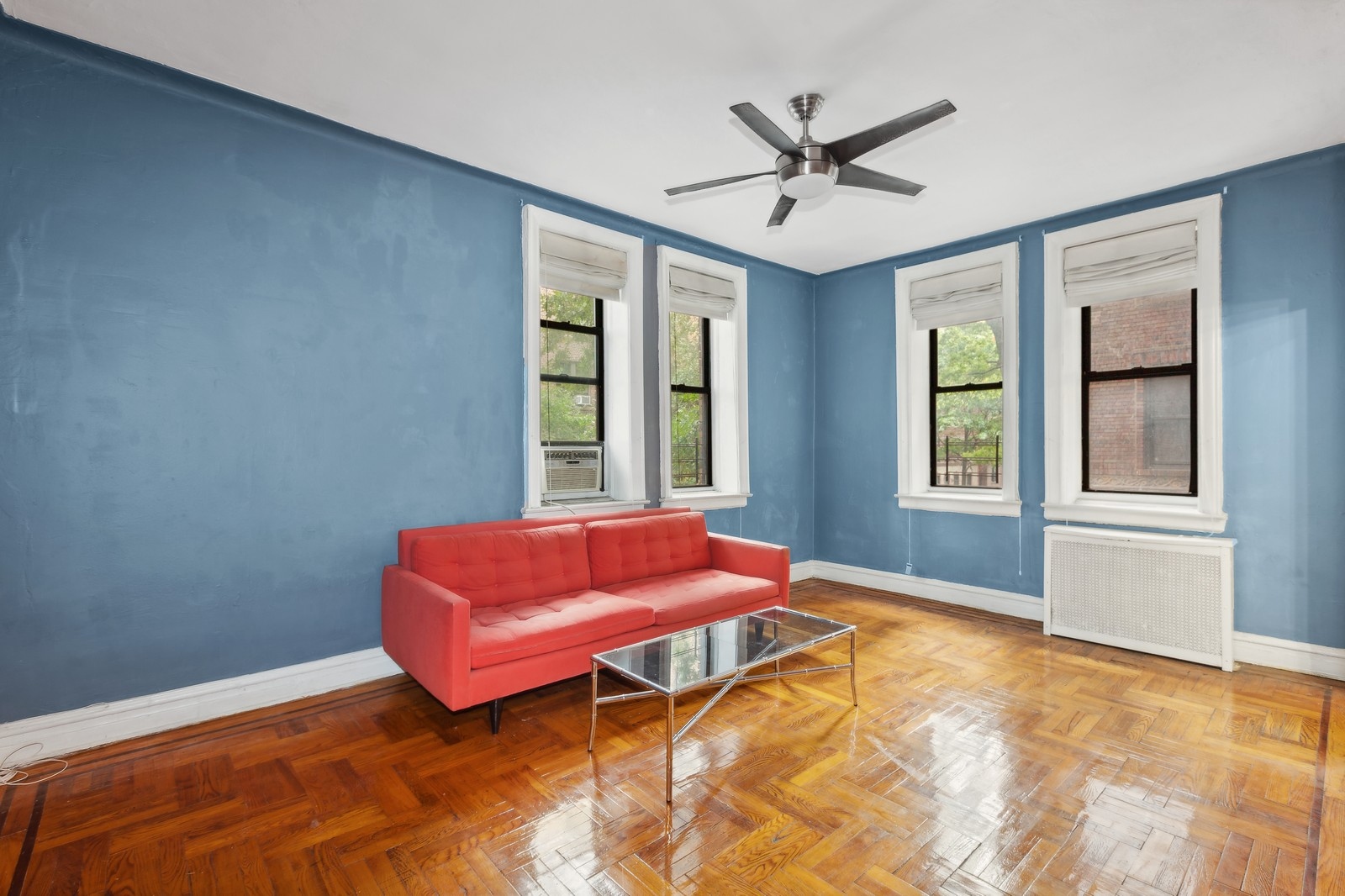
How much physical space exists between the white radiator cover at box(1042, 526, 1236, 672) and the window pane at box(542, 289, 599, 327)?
3620 millimetres

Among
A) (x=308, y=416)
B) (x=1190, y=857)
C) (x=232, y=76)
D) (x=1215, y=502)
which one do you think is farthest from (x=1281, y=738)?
(x=232, y=76)

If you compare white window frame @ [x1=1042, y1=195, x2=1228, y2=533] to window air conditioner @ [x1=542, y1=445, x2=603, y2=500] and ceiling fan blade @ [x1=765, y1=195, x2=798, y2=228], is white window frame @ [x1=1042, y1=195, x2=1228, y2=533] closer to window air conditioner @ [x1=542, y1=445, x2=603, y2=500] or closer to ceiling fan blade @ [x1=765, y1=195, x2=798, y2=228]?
ceiling fan blade @ [x1=765, y1=195, x2=798, y2=228]

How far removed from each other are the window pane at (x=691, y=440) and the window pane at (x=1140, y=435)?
113 inches

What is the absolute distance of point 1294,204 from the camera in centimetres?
362

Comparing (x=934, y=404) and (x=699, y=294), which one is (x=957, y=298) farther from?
(x=699, y=294)

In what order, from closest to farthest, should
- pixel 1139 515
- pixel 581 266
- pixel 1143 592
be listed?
pixel 1143 592 → pixel 1139 515 → pixel 581 266

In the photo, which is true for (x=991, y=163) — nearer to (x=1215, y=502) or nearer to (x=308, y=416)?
(x=1215, y=502)

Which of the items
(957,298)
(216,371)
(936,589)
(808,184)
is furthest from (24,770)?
(957,298)

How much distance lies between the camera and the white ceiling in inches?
94.7

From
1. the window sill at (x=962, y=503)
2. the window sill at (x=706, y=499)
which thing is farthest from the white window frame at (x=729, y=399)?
the window sill at (x=962, y=503)

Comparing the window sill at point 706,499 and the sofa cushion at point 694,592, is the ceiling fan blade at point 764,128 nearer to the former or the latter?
the sofa cushion at point 694,592

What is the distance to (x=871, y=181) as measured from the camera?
300 centimetres

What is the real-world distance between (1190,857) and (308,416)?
398 centimetres

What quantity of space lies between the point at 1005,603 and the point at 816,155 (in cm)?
369
